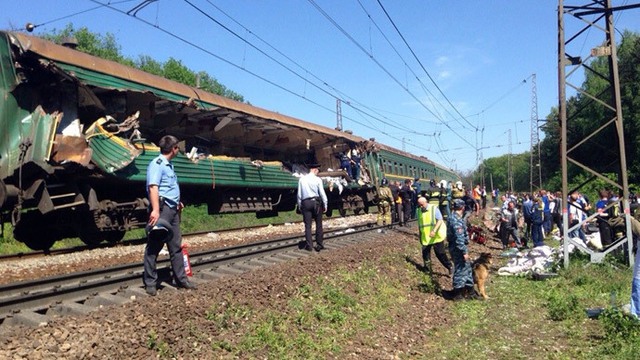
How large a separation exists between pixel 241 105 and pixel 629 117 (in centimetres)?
3601

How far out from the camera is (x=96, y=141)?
9352 mm

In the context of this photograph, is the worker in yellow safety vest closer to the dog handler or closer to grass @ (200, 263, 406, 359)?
the dog handler

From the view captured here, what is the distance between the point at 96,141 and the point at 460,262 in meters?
6.52

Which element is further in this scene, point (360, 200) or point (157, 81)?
point (360, 200)

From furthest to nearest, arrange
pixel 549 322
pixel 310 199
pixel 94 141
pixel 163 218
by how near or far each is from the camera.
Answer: pixel 310 199 → pixel 94 141 → pixel 549 322 → pixel 163 218

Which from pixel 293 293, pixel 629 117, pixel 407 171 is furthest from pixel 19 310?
pixel 629 117

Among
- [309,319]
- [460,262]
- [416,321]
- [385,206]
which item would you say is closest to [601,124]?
[385,206]

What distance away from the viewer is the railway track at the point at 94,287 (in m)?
5.00

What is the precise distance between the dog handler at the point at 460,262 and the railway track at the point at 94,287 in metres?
2.47

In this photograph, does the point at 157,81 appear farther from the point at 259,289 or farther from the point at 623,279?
the point at 623,279

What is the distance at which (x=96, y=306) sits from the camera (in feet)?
17.3

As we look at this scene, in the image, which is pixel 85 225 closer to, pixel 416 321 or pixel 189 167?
pixel 189 167

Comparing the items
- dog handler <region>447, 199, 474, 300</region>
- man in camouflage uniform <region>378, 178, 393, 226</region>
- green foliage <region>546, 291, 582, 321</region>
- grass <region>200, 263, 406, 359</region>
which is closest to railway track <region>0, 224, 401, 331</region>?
grass <region>200, 263, 406, 359</region>

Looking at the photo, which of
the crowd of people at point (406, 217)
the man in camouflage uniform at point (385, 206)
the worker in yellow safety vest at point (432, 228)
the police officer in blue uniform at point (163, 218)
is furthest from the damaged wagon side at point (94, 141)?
the worker in yellow safety vest at point (432, 228)
